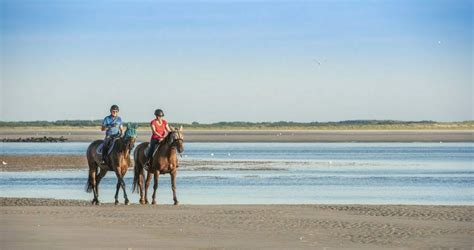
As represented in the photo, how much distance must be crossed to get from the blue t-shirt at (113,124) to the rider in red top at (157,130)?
2.37 ft

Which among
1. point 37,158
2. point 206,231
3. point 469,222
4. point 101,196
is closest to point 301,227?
point 206,231

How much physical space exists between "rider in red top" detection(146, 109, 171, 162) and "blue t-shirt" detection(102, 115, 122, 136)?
0.72 meters

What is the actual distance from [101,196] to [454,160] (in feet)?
66.8

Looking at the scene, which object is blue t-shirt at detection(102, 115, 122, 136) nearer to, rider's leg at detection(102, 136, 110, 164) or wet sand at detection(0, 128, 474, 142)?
rider's leg at detection(102, 136, 110, 164)

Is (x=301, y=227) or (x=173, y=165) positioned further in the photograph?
(x=173, y=165)

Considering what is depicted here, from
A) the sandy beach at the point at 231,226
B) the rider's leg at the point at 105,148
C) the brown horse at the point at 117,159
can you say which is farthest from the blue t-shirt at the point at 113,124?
the sandy beach at the point at 231,226

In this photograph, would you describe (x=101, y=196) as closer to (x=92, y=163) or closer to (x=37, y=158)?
(x=92, y=163)

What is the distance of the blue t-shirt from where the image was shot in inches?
862

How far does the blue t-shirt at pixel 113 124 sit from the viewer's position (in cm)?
2191

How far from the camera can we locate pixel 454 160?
135ft

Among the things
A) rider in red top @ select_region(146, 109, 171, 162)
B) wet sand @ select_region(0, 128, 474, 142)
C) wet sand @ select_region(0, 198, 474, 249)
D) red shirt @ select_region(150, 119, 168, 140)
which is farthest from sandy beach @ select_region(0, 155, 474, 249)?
wet sand @ select_region(0, 128, 474, 142)

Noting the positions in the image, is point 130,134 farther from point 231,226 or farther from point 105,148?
point 231,226

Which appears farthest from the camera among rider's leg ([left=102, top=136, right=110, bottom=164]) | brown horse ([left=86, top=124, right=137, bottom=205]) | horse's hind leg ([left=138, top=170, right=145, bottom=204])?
horse's hind leg ([left=138, top=170, right=145, bottom=204])

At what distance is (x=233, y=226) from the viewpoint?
659 inches
